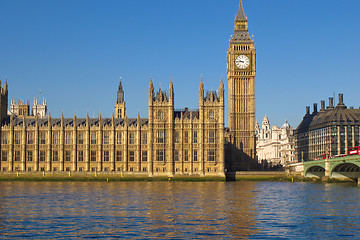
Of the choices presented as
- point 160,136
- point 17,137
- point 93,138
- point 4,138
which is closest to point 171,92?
point 160,136

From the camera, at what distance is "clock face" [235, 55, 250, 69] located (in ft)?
531

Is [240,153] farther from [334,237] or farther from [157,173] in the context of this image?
[334,237]

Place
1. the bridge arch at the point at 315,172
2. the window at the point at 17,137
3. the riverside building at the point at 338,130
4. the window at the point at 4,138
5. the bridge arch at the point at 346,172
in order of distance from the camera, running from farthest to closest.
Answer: the riverside building at the point at 338,130, the window at the point at 4,138, the window at the point at 17,137, the bridge arch at the point at 315,172, the bridge arch at the point at 346,172

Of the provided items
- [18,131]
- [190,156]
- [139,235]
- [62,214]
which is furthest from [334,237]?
[18,131]

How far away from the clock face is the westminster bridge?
34393mm

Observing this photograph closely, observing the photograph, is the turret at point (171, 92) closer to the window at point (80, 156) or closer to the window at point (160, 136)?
the window at point (160, 136)

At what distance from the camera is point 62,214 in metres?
57.5

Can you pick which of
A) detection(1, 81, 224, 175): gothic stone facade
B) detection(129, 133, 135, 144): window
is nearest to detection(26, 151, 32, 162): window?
detection(1, 81, 224, 175): gothic stone facade

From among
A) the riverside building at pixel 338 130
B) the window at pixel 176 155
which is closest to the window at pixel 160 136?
the window at pixel 176 155

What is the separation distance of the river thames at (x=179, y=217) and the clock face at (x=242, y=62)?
87.5 metres

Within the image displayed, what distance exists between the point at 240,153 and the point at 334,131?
3866 centimetres

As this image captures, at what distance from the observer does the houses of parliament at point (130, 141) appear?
135750 millimetres

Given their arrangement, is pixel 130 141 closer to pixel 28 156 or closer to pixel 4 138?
pixel 28 156

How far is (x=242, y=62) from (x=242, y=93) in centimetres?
969
